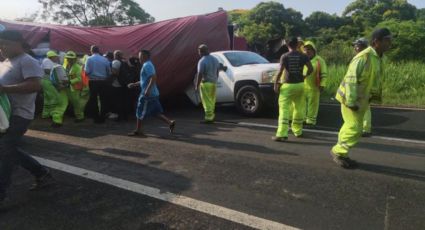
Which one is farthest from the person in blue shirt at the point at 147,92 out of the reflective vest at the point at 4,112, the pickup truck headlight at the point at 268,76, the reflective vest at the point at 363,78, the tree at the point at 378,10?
the tree at the point at 378,10

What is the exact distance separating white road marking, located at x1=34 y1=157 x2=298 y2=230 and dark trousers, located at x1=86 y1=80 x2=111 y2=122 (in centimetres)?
376

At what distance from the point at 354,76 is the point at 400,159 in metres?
1.53

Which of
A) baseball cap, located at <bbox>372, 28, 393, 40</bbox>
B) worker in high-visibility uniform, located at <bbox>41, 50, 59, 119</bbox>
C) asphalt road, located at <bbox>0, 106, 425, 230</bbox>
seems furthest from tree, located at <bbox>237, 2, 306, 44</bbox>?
baseball cap, located at <bbox>372, 28, 393, 40</bbox>

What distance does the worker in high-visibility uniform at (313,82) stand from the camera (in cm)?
847

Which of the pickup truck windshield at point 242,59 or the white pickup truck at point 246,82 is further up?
the pickup truck windshield at point 242,59

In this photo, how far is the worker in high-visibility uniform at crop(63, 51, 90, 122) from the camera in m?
9.54

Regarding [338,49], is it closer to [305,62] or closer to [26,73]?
[305,62]

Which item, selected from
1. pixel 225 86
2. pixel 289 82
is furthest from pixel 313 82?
pixel 225 86

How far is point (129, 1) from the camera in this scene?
171 feet

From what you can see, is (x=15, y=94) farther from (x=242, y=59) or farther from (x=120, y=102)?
(x=242, y=59)

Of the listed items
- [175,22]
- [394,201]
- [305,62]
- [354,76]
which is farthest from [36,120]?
[394,201]

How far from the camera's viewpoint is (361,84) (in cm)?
525

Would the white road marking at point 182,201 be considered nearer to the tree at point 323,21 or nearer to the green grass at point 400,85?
Answer: the green grass at point 400,85

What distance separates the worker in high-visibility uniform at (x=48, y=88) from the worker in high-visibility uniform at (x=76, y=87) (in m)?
0.32
